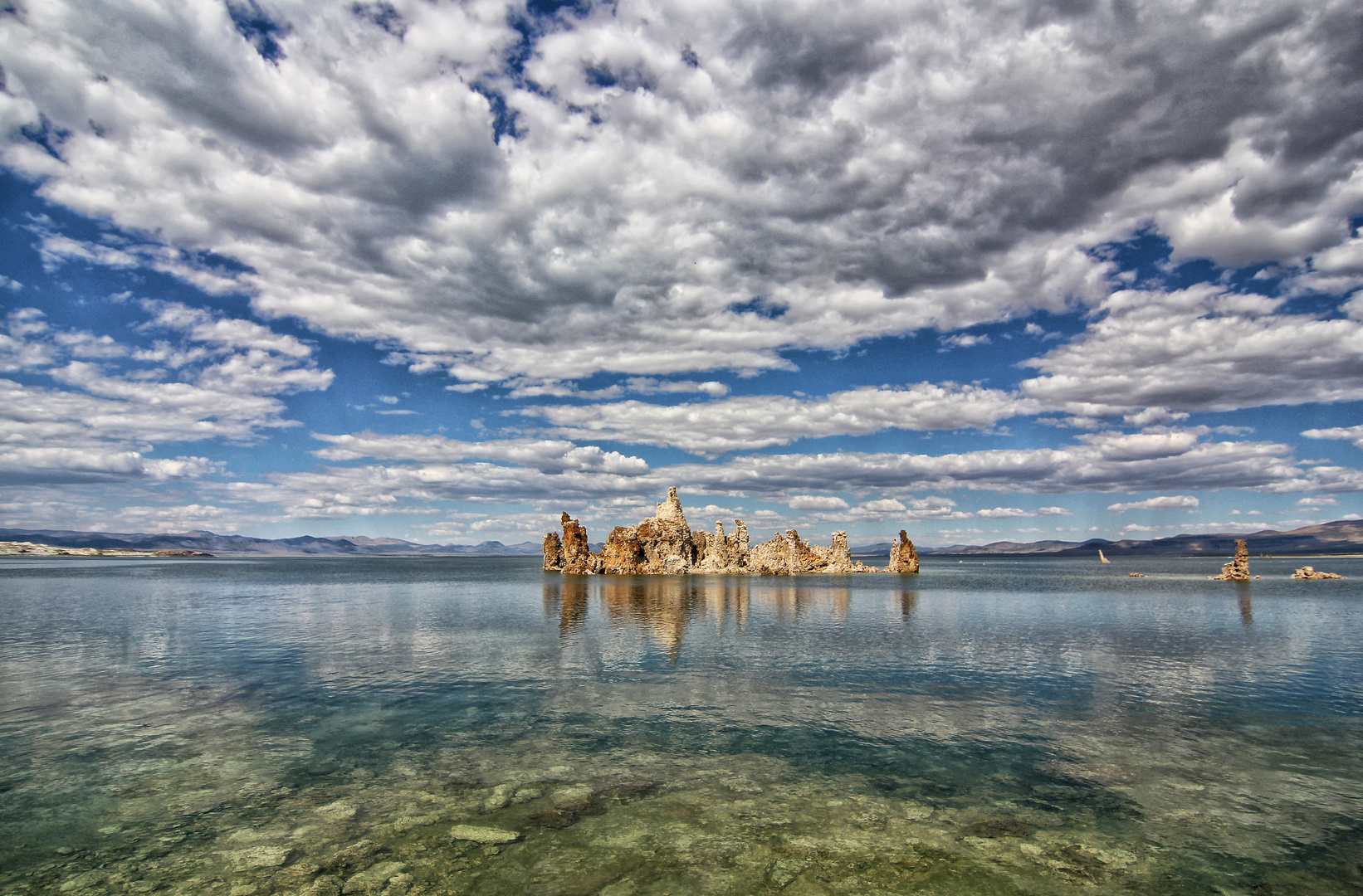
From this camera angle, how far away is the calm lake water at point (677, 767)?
40.4 feet

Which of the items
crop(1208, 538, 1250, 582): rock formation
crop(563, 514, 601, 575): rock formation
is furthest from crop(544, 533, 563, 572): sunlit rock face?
crop(1208, 538, 1250, 582): rock formation

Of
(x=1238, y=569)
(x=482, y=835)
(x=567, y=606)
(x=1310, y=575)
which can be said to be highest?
(x=482, y=835)

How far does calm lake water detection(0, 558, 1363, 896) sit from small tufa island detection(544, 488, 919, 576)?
11977 cm

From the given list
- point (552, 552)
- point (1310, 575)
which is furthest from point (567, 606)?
point (1310, 575)

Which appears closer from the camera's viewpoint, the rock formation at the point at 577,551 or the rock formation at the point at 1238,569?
the rock formation at the point at 1238,569

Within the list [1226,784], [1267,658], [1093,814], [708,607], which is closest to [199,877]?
[1093,814]

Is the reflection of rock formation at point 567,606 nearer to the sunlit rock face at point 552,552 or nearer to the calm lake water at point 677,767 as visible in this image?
the calm lake water at point 677,767

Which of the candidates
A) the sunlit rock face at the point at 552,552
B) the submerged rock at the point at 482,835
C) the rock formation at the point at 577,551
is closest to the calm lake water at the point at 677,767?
the submerged rock at the point at 482,835

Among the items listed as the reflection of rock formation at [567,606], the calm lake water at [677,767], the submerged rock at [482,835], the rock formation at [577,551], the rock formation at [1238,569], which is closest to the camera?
the calm lake water at [677,767]

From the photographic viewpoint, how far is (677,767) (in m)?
18.2

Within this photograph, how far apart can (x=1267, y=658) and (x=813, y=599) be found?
51.8m

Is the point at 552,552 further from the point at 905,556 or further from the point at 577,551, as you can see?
the point at 905,556

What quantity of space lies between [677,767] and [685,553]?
154 m

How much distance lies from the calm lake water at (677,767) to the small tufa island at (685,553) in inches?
4715
